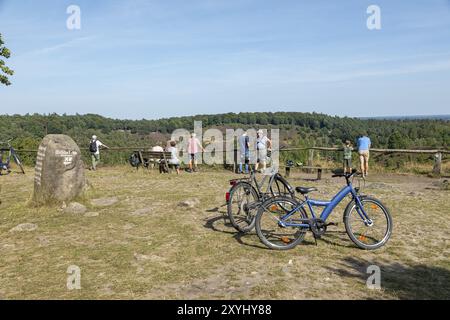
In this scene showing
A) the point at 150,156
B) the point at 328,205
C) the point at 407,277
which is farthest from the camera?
the point at 150,156

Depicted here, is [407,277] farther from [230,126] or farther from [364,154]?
[230,126]

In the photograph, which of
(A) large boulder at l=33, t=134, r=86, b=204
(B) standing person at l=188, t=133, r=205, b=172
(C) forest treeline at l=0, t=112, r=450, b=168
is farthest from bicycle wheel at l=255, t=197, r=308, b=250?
(C) forest treeline at l=0, t=112, r=450, b=168

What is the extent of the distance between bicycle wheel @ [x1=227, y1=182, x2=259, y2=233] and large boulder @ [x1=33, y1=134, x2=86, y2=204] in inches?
157

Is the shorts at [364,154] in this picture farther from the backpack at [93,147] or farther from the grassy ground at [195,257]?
the backpack at [93,147]

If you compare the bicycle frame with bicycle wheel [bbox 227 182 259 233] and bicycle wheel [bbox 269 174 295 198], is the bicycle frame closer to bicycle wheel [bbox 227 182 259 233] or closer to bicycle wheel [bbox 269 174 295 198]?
bicycle wheel [bbox 269 174 295 198]

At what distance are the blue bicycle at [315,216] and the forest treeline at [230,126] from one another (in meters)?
56.6

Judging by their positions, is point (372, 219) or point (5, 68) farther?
point (5, 68)

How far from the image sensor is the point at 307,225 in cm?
529

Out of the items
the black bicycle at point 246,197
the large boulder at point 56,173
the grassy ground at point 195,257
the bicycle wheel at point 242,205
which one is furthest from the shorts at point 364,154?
the large boulder at point 56,173

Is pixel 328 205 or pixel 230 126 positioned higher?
pixel 230 126

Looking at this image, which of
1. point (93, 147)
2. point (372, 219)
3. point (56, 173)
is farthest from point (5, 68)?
point (372, 219)

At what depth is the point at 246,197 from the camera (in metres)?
6.26

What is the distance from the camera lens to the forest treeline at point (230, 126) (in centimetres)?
6775

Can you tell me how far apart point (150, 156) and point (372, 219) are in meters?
11.1
